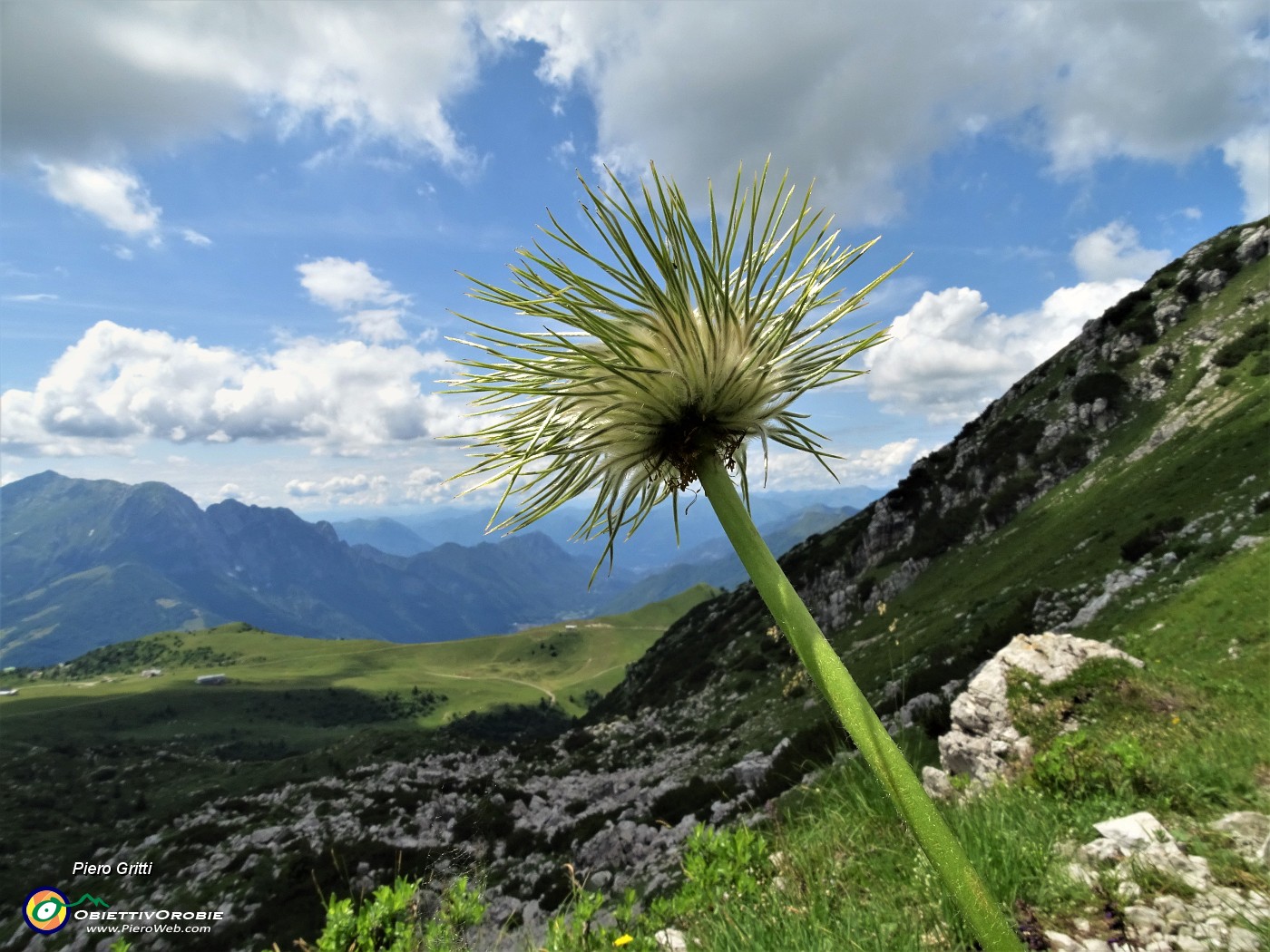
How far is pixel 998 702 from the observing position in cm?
1162

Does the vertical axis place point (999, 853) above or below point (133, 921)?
above

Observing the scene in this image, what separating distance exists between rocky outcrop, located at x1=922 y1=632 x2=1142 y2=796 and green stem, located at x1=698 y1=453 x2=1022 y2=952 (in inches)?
372

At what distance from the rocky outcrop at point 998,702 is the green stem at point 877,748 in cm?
945

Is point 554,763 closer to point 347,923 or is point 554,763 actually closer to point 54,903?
point 54,903

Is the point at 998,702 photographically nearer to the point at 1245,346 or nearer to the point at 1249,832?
the point at 1249,832

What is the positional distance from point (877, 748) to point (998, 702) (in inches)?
478

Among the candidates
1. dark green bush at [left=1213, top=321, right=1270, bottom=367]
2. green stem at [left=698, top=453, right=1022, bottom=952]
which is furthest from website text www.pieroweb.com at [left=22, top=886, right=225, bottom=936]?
dark green bush at [left=1213, top=321, right=1270, bottom=367]

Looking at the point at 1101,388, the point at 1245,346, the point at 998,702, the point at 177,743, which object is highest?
the point at 1101,388

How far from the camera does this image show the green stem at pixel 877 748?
1670mm

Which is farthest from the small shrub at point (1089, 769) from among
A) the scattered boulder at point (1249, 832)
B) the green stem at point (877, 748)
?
the green stem at point (877, 748)

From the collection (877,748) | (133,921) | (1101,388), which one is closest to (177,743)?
(133,921)

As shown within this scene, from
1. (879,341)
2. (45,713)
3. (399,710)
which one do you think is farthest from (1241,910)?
(45,713)

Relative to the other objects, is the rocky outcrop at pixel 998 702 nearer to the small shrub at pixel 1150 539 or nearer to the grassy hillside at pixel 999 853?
the grassy hillside at pixel 999 853

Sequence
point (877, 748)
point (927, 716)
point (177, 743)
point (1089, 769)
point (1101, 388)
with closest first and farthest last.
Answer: point (877, 748), point (1089, 769), point (927, 716), point (1101, 388), point (177, 743)
